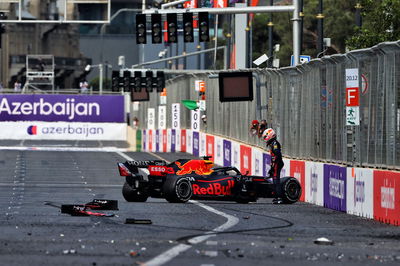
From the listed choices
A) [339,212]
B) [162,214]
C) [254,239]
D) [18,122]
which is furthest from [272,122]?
[18,122]

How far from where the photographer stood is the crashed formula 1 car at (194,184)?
2383 centimetres

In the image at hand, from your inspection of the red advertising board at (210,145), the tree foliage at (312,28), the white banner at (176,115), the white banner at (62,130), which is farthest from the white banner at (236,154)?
the white banner at (62,130)

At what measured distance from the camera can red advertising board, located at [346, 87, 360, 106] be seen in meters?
21.7

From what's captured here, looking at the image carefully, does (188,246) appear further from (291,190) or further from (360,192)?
(291,190)

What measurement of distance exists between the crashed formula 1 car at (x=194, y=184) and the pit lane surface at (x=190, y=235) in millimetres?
265

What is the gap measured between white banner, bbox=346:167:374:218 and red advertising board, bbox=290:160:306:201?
381 centimetres

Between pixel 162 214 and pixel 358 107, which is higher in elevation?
pixel 358 107

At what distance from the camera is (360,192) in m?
21.0

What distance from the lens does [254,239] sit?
1536 centimetres

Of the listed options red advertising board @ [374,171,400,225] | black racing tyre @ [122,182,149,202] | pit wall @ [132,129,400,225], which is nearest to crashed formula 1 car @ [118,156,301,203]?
black racing tyre @ [122,182,149,202]

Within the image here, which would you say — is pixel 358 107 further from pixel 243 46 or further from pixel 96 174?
pixel 243 46

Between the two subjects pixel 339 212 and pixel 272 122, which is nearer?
pixel 339 212

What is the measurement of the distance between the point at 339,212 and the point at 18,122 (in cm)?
5943

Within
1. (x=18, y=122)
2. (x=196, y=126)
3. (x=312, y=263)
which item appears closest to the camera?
(x=312, y=263)
